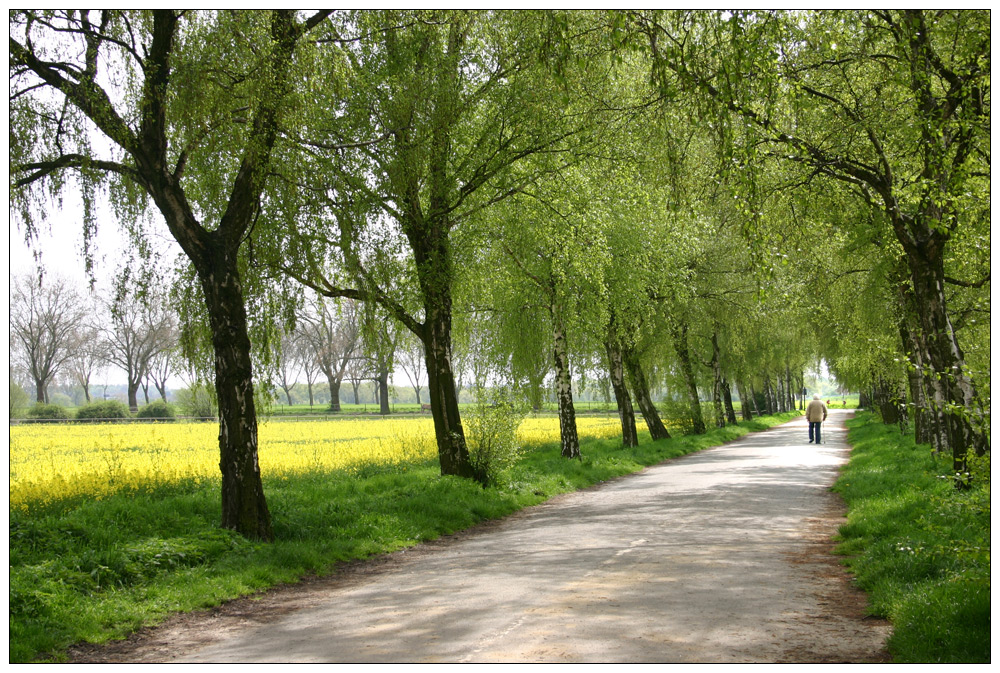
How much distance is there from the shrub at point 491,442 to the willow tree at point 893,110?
7.30 meters

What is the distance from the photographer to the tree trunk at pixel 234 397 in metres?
10.4

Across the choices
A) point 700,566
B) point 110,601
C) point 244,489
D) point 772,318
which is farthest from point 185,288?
point 772,318

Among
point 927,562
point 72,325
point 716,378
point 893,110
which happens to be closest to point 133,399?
point 72,325

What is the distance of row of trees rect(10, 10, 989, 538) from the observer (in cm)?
889

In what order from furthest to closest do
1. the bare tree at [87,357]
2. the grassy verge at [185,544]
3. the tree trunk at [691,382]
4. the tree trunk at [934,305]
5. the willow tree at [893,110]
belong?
the tree trunk at [691,382] < the bare tree at [87,357] < the tree trunk at [934,305] < the willow tree at [893,110] < the grassy verge at [185,544]

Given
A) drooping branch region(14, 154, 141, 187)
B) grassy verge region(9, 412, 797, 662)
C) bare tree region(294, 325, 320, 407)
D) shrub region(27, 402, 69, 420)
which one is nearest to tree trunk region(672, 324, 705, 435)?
grassy verge region(9, 412, 797, 662)

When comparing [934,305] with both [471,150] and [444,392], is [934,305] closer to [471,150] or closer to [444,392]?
[471,150]

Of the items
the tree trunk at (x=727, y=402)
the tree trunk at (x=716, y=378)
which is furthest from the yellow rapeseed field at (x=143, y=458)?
the tree trunk at (x=727, y=402)

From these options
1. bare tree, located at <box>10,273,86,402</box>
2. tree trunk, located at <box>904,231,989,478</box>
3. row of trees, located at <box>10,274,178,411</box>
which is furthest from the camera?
tree trunk, located at <box>904,231,989,478</box>

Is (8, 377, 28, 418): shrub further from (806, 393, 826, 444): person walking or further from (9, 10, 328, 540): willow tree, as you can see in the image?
(806, 393, 826, 444): person walking

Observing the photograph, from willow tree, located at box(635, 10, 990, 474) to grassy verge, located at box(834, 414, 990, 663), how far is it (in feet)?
3.38

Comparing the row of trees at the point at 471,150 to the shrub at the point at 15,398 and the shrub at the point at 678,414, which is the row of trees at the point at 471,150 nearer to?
the shrub at the point at 15,398

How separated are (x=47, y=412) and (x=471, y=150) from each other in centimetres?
2918

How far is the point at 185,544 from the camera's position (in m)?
9.41
